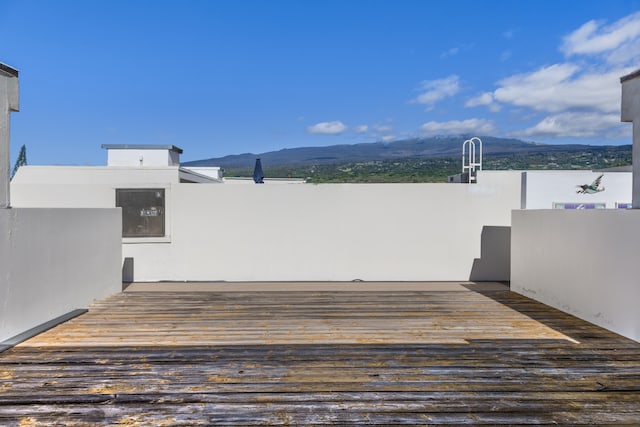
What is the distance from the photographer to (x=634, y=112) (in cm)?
451

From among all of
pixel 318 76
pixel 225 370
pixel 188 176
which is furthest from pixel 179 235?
pixel 318 76

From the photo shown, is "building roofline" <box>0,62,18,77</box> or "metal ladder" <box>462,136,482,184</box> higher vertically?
"building roofline" <box>0,62,18,77</box>

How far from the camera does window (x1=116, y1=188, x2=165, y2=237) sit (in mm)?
7484

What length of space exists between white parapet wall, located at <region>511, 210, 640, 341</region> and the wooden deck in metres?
0.26

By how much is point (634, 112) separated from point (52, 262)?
6538mm

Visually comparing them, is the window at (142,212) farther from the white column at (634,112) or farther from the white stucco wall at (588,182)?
the white stucco wall at (588,182)

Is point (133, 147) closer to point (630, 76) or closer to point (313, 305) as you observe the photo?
point (313, 305)

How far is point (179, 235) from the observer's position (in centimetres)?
751

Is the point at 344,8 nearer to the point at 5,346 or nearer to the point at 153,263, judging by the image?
the point at 153,263

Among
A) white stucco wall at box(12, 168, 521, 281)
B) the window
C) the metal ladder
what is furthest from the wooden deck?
the metal ladder

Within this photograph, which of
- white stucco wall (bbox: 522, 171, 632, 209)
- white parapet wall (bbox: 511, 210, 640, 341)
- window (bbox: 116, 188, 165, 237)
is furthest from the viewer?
white stucco wall (bbox: 522, 171, 632, 209)

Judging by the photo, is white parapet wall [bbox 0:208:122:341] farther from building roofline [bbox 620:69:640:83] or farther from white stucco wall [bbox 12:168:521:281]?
building roofline [bbox 620:69:640:83]

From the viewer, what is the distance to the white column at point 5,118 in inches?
164

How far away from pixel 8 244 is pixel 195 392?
253 centimetres
